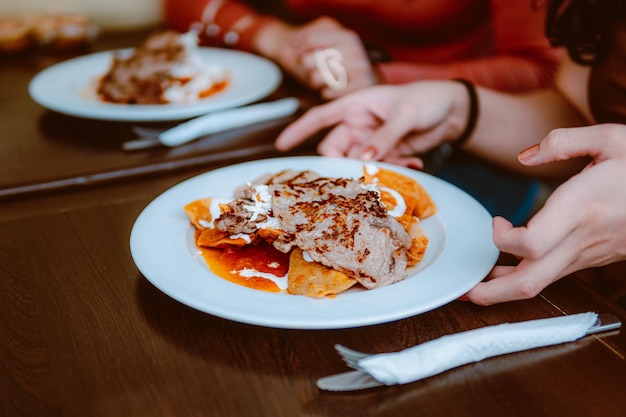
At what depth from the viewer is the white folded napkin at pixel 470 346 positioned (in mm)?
658

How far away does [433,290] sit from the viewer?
755mm

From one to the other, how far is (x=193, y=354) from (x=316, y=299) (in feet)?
0.53

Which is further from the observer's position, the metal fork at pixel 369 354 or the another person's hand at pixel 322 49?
the another person's hand at pixel 322 49

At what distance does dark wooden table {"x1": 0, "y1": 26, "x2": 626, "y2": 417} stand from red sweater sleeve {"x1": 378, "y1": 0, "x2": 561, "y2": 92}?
1.16m

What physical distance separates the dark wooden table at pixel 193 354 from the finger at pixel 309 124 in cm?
40

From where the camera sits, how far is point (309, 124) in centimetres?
133

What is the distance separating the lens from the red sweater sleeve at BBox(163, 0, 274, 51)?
217cm

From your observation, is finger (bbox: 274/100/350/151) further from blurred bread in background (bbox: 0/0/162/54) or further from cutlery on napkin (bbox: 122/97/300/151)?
blurred bread in background (bbox: 0/0/162/54)

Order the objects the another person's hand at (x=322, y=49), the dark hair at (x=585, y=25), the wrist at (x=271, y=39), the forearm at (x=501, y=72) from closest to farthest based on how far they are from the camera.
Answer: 1. the dark hair at (x=585, y=25)
2. the another person's hand at (x=322, y=49)
3. the forearm at (x=501, y=72)
4. the wrist at (x=271, y=39)

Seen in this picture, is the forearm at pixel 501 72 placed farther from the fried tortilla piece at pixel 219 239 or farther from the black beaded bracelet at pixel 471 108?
the fried tortilla piece at pixel 219 239

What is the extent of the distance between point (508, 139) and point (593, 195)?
0.77 meters

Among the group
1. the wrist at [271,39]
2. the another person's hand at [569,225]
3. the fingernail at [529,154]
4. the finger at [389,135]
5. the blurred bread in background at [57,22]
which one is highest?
the fingernail at [529,154]

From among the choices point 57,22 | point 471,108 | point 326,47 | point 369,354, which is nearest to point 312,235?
point 369,354

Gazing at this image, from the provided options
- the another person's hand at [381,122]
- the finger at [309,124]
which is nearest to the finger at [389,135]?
the another person's hand at [381,122]
